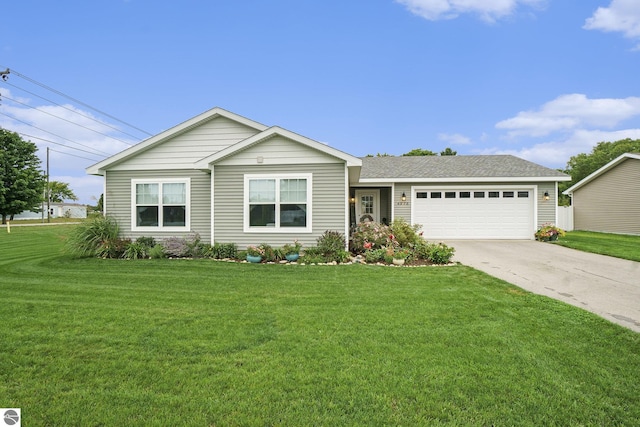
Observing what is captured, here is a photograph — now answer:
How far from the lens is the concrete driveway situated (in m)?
5.09

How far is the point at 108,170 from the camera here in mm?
11141

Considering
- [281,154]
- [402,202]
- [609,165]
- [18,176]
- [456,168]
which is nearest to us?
[281,154]

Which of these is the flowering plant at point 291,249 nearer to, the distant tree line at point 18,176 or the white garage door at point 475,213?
the white garage door at point 475,213

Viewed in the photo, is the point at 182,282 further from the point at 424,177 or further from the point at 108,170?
the point at 424,177

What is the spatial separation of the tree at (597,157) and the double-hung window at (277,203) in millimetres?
38905

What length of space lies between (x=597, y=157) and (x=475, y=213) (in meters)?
39.6

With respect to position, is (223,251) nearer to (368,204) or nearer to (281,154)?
(281,154)

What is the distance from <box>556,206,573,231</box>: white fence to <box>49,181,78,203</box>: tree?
74.3 metres

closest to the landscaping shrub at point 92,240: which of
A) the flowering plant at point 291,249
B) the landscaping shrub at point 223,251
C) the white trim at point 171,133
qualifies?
the white trim at point 171,133

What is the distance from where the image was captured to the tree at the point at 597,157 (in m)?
38.3

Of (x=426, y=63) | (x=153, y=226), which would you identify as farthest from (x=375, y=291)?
(x=426, y=63)

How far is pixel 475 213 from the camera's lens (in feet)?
48.2

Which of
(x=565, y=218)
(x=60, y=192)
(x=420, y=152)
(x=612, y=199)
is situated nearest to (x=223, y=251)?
(x=612, y=199)

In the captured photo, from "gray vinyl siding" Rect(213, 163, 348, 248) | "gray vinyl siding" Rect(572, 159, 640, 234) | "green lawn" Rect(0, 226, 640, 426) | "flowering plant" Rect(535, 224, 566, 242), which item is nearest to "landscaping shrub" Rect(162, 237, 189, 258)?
"gray vinyl siding" Rect(213, 163, 348, 248)
